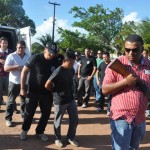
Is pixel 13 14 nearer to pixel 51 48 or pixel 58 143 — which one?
pixel 51 48

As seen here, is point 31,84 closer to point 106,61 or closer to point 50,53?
point 50,53

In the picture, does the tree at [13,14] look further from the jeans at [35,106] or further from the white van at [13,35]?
the jeans at [35,106]

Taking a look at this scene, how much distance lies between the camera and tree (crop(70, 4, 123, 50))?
4381 centimetres

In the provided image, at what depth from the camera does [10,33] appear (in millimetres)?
9477

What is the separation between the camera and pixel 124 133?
292 cm

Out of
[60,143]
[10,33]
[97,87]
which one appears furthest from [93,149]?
[10,33]

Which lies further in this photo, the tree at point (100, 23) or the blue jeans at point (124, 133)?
the tree at point (100, 23)

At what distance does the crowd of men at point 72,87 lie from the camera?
293 cm

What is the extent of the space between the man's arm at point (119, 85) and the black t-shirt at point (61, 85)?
2.09m

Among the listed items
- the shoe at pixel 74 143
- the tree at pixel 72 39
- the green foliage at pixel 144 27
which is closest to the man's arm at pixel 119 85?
the shoe at pixel 74 143

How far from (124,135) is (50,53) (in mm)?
2609

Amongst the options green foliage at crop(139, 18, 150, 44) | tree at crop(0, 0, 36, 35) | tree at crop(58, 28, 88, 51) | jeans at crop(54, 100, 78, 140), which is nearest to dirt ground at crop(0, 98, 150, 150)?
jeans at crop(54, 100, 78, 140)

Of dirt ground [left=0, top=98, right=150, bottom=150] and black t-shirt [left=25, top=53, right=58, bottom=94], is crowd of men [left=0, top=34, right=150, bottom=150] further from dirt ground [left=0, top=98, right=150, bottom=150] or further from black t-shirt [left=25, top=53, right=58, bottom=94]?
dirt ground [left=0, top=98, right=150, bottom=150]

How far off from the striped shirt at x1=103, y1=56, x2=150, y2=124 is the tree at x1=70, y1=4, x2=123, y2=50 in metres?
40.4
